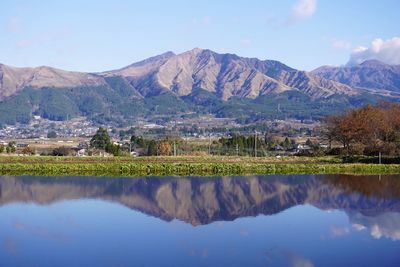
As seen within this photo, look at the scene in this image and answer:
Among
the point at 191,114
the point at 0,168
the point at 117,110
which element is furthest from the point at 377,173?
the point at 117,110

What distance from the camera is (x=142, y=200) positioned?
24078mm

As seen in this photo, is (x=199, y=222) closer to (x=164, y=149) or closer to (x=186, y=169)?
(x=186, y=169)

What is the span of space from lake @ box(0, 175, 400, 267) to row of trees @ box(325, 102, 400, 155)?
14.0 metres

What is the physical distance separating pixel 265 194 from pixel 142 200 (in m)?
5.95

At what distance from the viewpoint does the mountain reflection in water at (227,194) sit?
20.6 metres

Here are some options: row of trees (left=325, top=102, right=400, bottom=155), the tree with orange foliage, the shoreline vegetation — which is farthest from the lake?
the tree with orange foliage

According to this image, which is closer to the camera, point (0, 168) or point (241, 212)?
point (241, 212)

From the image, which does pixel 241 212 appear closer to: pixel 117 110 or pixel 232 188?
pixel 232 188

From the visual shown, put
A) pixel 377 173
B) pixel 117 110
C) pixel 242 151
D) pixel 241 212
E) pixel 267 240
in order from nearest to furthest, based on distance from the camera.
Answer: pixel 267 240, pixel 241 212, pixel 377 173, pixel 242 151, pixel 117 110

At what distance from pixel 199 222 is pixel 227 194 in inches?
269

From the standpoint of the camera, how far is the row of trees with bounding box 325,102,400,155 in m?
43.9

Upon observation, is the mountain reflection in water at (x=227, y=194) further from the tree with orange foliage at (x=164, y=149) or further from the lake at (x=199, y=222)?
the tree with orange foliage at (x=164, y=149)

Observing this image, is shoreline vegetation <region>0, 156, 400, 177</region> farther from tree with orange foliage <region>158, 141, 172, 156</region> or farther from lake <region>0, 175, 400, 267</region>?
tree with orange foliage <region>158, 141, 172, 156</region>

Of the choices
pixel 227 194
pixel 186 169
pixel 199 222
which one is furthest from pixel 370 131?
pixel 199 222
